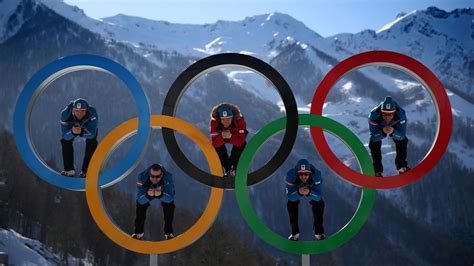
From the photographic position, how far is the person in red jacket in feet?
45.9

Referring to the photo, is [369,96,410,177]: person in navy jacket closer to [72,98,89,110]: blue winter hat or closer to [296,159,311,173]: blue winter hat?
[296,159,311,173]: blue winter hat

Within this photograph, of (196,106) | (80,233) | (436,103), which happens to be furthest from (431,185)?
(436,103)

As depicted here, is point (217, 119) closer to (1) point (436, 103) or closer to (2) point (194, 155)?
(1) point (436, 103)

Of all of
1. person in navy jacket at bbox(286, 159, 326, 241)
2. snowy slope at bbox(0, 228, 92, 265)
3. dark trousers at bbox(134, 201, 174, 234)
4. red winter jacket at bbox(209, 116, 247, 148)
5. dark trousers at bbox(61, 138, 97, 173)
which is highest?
red winter jacket at bbox(209, 116, 247, 148)

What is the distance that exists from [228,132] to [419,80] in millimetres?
5047

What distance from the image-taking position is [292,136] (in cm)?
1334

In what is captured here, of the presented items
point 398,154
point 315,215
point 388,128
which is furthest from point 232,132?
point 398,154

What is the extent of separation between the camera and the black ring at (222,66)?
13.4 metres

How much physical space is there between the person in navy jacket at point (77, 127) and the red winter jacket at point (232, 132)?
3237 millimetres

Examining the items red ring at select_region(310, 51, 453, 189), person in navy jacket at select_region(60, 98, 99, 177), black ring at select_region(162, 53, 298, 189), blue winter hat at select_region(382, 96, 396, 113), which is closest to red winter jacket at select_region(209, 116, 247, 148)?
black ring at select_region(162, 53, 298, 189)

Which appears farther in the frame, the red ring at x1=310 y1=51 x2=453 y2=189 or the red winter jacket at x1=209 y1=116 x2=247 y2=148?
the red winter jacket at x1=209 y1=116 x2=247 y2=148

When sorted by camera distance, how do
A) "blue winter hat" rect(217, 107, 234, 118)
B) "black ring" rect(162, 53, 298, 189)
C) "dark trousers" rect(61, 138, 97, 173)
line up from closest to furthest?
"black ring" rect(162, 53, 298, 189), "blue winter hat" rect(217, 107, 234, 118), "dark trousers" rect(61, 138, 97, 173)

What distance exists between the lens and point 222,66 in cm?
1370

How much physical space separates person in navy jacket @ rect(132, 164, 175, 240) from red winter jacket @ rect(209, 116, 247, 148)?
1.49 meters
